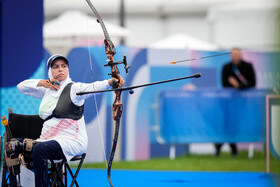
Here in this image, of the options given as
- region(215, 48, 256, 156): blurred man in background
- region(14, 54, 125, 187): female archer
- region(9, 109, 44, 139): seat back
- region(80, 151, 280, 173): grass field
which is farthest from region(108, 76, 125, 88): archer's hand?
region(215, 48, 256, 156): blurred man in background

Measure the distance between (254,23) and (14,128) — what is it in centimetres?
1611

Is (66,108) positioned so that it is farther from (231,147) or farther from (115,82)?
(231,147)

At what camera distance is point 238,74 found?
9.19 meters

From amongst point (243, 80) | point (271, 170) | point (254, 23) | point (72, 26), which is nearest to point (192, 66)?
point (243, 80)

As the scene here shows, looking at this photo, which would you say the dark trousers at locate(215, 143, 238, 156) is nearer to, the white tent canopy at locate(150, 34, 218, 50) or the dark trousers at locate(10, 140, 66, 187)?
the white tent canopy at locate(150, 34, 218, 50)

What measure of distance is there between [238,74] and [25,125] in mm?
4734

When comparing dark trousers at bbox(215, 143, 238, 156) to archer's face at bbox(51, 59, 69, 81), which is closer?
archer's face at bbox(51, 59, 69, 81)

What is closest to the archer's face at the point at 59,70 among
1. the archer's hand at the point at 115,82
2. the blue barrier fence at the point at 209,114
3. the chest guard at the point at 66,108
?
the chest guard at the point at 66,108

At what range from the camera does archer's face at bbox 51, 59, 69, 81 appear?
486 centimetres

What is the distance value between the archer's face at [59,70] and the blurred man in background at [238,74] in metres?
4.68

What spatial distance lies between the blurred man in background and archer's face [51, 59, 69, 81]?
15.3ft

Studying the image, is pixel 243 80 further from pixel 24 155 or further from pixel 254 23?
pixel 254 23

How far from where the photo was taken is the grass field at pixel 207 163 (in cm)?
829

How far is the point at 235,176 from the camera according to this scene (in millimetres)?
7281
